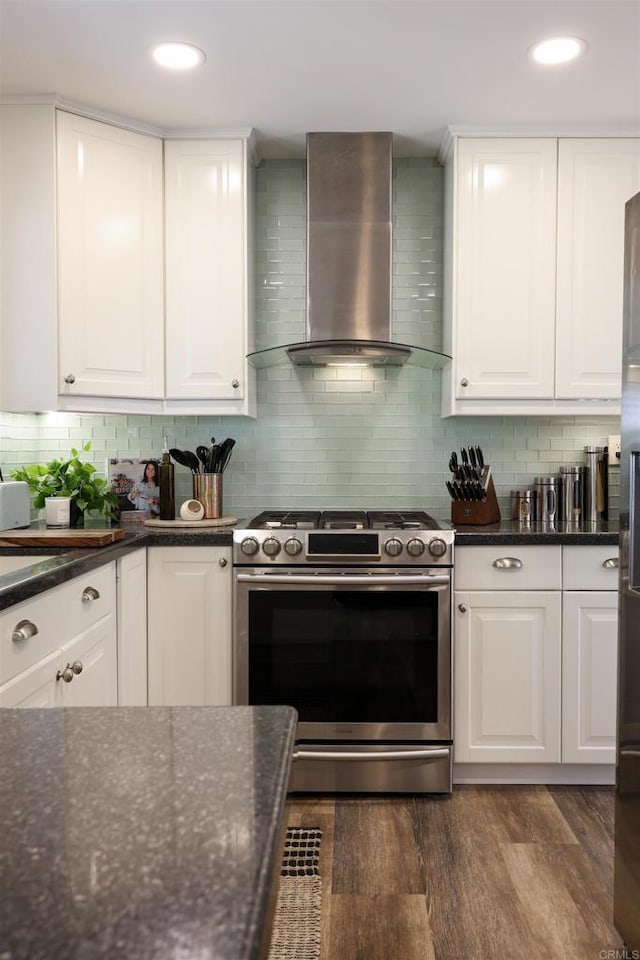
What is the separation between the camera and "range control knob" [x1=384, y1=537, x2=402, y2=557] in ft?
9.06

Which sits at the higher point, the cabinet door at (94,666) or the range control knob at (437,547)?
the range control knob at (437,547)

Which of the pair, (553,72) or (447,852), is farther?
(553,72)

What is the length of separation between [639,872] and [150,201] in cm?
280

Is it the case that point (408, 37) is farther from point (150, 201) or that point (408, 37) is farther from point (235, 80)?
point (150, 201)

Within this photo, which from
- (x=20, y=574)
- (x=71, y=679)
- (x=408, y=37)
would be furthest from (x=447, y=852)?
(x=408, y=37)

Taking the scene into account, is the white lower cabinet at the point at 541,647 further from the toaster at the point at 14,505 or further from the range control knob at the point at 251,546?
the toaster at the point at 14,505

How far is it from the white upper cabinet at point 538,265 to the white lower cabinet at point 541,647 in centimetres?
71

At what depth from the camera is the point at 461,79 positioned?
8.61ft

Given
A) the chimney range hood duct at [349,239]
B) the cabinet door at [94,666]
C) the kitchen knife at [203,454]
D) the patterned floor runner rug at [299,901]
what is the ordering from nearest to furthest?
the patterned floor runner rug at [299,901] → the cabinet door at [94,666] → the chimney range hood duct at [349,239] → the kitchen knife at [203,454]

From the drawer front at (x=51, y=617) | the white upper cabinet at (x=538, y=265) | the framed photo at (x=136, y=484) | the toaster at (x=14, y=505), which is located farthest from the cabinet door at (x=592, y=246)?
the toaster at (x=14, y=505)

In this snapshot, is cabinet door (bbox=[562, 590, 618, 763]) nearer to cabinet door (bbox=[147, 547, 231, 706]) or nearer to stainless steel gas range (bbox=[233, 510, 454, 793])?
stainless steel gas range (bbox=[233, 510, 454, 793])

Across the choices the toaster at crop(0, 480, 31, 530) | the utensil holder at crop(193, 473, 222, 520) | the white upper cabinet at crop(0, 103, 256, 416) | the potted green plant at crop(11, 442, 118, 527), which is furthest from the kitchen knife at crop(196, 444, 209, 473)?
the toaster at crop(0, 480, 31, 530)

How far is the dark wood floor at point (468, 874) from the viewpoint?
1.95 metres

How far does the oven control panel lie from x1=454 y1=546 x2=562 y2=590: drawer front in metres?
0.10
